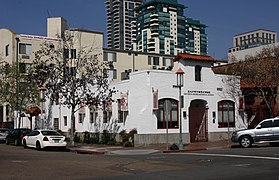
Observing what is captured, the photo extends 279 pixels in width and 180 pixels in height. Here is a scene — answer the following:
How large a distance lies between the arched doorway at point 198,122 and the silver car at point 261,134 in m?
4.82

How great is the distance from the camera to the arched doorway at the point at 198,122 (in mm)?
31516

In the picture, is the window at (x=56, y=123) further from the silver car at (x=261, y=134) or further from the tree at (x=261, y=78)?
the silver car at (x=261, y=134)

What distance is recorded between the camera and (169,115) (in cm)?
2998

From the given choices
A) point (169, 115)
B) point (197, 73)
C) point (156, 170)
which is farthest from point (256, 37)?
point (156, 170)

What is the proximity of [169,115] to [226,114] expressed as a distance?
19.1ft

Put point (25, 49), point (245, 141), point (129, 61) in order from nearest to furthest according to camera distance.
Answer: point (245, 141) < point (25, 49) < point (129, 61)

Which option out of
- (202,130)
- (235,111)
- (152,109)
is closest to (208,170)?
(152,109)

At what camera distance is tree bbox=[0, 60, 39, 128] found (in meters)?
43.1

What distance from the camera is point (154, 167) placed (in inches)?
637

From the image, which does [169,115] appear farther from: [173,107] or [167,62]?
[167,62]

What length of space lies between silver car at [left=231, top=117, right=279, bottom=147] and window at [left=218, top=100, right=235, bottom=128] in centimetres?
582

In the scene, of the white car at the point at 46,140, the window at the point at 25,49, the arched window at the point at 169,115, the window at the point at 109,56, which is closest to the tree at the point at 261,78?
the arched window at the point at 169,115

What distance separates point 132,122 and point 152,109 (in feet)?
5.98

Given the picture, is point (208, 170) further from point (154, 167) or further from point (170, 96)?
point (170, 96)
